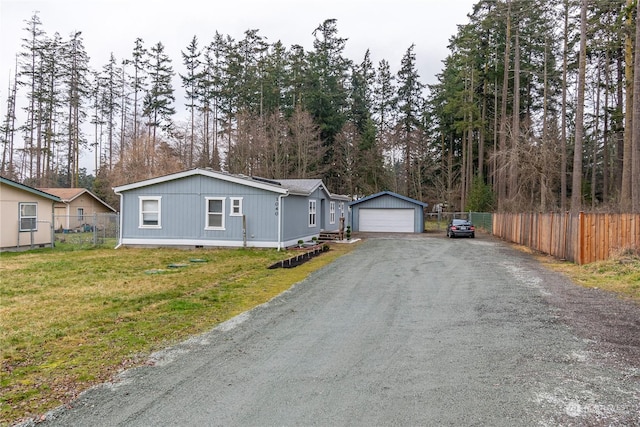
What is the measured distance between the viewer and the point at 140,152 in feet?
104

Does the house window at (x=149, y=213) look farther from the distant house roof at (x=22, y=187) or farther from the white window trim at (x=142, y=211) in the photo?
the distant house roof at (x=22, y=187)

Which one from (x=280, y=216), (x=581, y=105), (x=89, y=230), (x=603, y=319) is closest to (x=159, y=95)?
(x=89, y=230)

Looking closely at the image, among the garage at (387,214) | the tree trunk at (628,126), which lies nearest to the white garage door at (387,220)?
the garage at (387,214)

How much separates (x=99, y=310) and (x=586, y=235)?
1252 centimetres

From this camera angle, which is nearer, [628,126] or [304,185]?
[628,126]

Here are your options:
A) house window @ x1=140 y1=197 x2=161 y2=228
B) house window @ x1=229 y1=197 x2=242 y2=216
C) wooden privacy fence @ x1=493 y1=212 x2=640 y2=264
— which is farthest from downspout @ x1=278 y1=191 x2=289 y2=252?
wooden privacy fence @ x1=493 y1=212 x2=640 y2=264

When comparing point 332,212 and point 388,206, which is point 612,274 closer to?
point 332,212

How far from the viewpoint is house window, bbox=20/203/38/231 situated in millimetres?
17380

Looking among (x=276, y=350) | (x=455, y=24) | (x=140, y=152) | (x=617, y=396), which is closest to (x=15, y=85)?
(x=140, y=152)

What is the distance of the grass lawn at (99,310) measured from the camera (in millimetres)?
4078

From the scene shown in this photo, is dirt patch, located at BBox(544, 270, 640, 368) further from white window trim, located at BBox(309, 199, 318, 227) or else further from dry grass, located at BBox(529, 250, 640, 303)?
white window trim, located at BBox(309, 199, 318, 227)

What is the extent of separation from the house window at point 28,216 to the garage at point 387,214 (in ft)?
63.2

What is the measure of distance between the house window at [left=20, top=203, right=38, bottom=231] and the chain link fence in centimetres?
88

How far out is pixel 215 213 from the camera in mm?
16984
